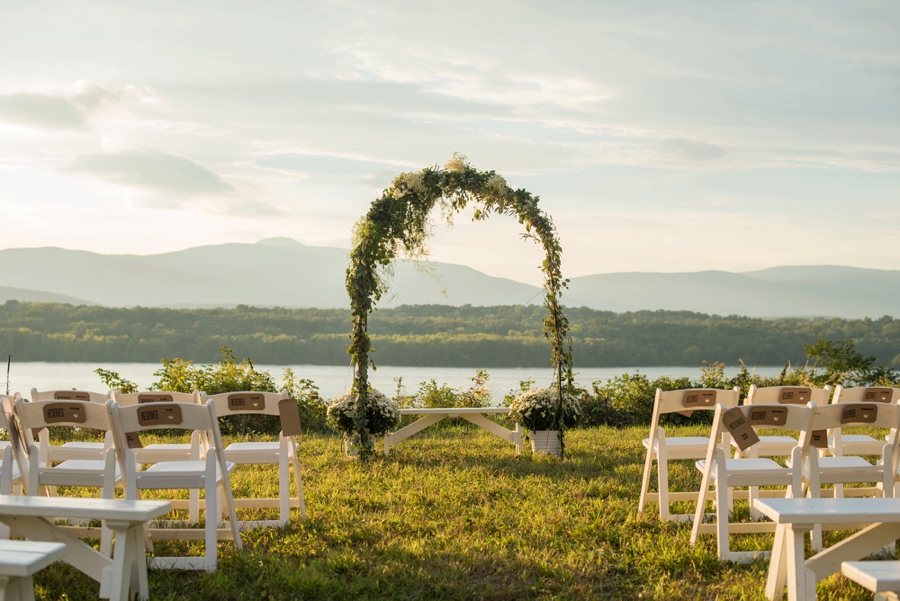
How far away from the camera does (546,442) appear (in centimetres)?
739

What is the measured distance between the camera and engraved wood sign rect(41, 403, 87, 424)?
3658 millimetres

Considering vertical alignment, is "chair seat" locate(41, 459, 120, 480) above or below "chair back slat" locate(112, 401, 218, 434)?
below

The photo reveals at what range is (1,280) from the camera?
24625mm

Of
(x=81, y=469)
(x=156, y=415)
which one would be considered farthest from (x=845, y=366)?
(x=81, y=469)

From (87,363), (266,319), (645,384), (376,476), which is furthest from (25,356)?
(645,384)

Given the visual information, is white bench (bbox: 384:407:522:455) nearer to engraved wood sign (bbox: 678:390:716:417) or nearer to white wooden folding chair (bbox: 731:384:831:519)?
white wooden folding chair (bbox: 731:384:831:519)

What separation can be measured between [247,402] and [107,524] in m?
1.67

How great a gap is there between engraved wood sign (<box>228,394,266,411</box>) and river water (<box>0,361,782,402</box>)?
4640 millimetres

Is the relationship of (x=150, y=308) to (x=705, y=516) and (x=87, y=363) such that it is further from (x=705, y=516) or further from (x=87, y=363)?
(x=705, y=516)

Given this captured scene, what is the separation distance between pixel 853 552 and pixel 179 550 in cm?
334

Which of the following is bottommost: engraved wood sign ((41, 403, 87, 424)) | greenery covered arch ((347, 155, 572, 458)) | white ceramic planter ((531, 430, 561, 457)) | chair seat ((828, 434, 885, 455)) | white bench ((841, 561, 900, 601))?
white ceramic planter ((531, 430, 561, 457))

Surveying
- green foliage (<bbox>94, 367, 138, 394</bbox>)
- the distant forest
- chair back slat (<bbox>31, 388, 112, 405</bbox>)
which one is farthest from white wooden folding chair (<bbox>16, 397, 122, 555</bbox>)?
the distant forest

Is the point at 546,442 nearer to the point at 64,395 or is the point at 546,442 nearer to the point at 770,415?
the point at 770,415

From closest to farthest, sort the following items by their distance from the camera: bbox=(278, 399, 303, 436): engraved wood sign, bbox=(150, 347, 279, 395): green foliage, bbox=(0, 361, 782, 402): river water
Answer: bbox=(278, 399, 303, 436): engraved wood sign → bbox=(150, 347, 279, 395): green foliage → bbox=(0, 361, 782, 402): river water
